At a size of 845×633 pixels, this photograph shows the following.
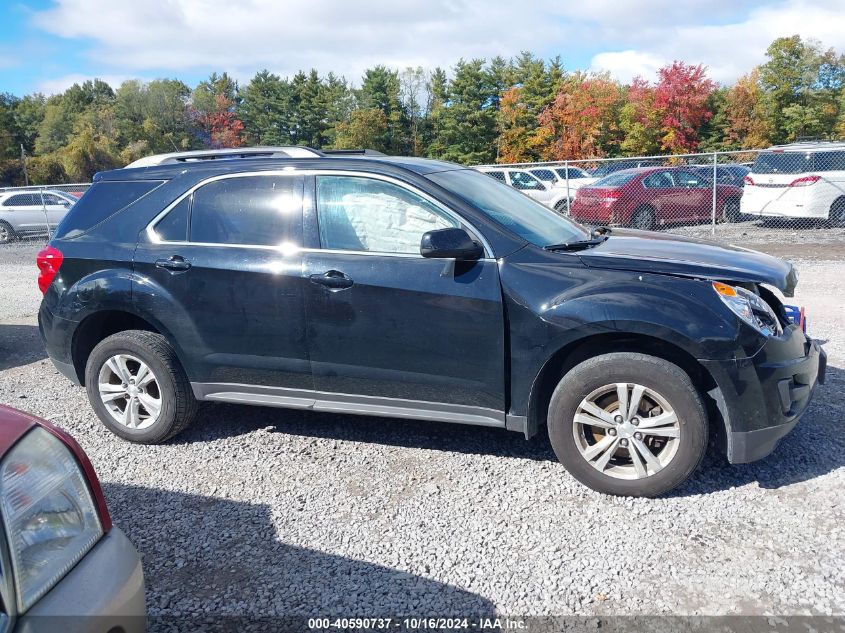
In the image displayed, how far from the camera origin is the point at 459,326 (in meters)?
3.85

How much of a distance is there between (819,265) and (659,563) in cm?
928

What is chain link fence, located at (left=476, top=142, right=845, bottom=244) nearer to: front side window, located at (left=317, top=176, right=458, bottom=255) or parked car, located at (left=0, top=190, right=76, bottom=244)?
front side window, located at (left=317, top=176, right=458, bottom=255)

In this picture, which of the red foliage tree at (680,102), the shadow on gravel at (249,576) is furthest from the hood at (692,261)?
the red foliage tree at (680,102)

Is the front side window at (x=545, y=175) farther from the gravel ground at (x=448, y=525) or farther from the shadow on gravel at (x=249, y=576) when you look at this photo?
the shadow on gravel at (x=249, y=576)

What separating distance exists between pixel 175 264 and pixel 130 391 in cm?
93

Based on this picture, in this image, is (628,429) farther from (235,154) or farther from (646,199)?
(646,199)

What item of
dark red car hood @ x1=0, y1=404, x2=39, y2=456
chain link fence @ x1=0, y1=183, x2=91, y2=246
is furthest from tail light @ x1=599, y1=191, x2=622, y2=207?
chain link fence @ x1=0, y1=183, x2=91, y2=246

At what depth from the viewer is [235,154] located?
4852 mm

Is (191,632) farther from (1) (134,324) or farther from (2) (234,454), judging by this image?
(1) (134,324)

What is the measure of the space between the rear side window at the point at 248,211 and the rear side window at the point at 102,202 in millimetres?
456

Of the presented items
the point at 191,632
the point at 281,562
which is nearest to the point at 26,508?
the point at 191,632

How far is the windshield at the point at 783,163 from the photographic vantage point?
47.5 ft

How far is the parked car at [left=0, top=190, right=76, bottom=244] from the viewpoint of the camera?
19891 millimetres

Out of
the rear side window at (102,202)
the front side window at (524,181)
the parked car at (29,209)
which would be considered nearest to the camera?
the rear side window at (102,202)
